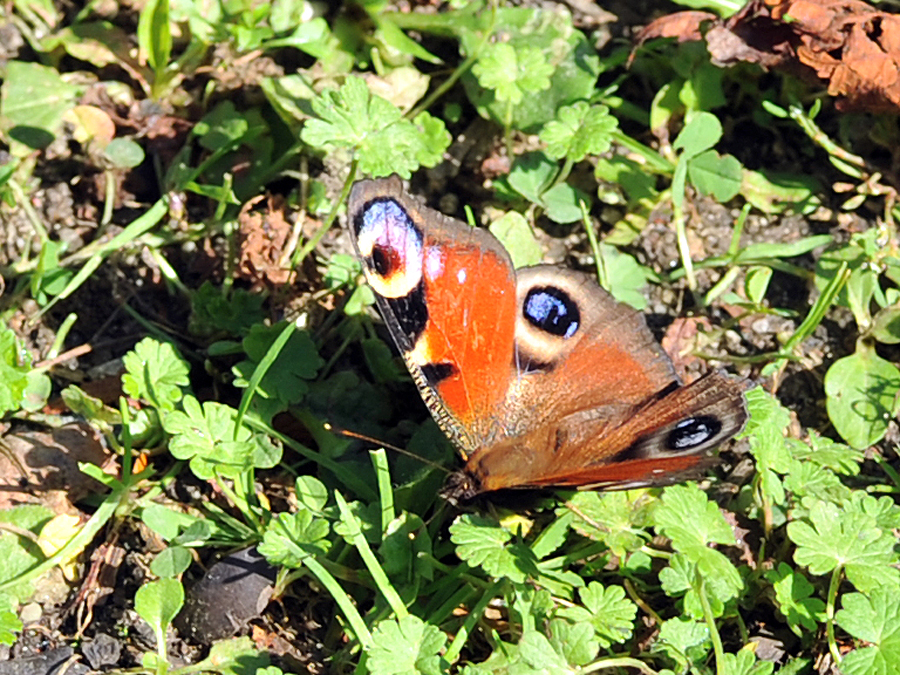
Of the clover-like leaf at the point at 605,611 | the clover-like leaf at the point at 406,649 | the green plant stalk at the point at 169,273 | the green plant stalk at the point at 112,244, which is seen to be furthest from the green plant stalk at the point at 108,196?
the clover-like leaf at the point at 605,611

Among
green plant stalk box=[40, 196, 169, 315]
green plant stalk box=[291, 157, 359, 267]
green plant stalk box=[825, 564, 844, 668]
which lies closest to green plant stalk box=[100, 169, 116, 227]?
green plant stalk box=[40, 196, 169, 315]

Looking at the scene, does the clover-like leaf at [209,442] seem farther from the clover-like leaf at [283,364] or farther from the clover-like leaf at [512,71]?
the clover-like leaf at [512,71]

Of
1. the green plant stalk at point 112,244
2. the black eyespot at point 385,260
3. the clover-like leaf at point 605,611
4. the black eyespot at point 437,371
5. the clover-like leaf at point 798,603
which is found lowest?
the clover-like leaf at point 798,603

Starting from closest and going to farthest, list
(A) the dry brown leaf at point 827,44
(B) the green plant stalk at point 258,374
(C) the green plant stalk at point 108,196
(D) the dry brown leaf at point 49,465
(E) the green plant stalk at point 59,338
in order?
(B) the green plant stalk at point 258,374, (D) the dry brown leaf at point 49,465, (E) the green plant stalk at point 59,338, (A) the dry brown leaf at point 827,44, (C) the green plant stalk at point 108,196

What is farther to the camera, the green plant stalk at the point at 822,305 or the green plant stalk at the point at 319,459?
the green plant stalk at the point at 822,305

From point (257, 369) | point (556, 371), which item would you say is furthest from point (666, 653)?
point (257, 369)

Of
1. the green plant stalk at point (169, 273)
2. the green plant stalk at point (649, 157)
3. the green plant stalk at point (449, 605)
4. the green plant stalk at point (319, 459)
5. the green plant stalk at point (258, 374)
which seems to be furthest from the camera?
the green plant stalk at point (649, 157)

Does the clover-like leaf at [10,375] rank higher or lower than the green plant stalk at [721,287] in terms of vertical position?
higher

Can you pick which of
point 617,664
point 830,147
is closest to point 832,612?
point 617,664

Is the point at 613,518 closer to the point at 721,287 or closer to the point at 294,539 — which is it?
the point at 294,539
